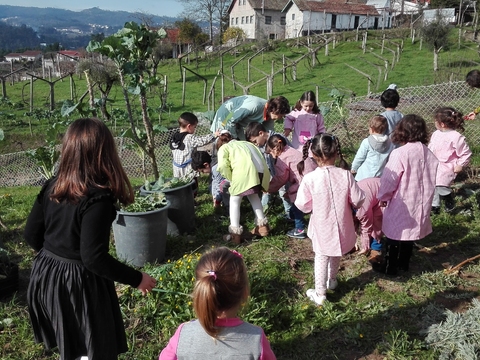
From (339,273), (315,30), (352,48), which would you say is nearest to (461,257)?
(339,273)

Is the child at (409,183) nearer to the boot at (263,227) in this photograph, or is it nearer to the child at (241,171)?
the child at (241,171)

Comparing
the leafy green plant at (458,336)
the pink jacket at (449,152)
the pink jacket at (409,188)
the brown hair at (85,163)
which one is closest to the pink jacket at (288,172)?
the pink jacket at (409,188)

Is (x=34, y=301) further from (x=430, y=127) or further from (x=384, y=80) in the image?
(x=384, y=80)

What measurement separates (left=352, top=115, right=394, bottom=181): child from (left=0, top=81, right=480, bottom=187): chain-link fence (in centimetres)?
351

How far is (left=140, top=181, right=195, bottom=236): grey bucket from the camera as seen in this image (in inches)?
181

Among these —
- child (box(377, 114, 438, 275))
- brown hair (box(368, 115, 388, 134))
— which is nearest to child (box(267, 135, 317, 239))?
brown hair (box(368, 115, 388, 134))

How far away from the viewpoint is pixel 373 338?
297cm

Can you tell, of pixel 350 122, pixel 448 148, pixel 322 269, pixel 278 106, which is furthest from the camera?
pixel 350 122

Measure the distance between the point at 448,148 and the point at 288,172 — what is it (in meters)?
1.75

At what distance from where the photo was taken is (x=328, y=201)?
3133mm

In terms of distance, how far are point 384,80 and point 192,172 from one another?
14.7 meters

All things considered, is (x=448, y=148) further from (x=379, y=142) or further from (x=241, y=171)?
(x=241, y=171)

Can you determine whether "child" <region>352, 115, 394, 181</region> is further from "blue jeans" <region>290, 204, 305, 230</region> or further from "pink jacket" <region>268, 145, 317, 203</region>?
"blue jeans" <region>290, 204, 305, 230</region>

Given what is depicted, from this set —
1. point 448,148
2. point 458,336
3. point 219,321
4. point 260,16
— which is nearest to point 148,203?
point 219,321
